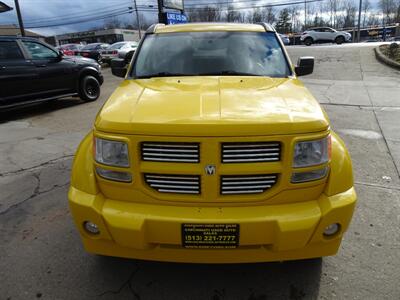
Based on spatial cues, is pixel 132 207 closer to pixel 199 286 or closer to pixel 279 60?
pixel 199 286

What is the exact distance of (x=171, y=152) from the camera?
7.23 feet

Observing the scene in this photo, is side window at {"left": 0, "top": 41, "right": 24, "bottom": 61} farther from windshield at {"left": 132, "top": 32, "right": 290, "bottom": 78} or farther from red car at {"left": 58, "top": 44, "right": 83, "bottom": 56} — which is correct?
red car at {"left": 58, "top": 44, "right": 83, "bottom": 56}

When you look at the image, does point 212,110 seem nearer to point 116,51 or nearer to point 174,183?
point 174,183

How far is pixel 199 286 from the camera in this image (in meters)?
2.63

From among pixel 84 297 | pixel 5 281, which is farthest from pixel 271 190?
pixel 5 281

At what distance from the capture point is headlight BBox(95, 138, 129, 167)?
2271 millimetres

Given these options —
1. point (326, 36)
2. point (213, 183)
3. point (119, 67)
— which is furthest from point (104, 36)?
point (213, 183)

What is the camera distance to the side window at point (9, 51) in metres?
8.01

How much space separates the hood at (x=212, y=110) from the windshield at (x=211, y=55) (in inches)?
19.5

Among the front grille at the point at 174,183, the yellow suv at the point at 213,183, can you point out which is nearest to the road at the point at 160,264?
the yellow suv at the point at 213,183

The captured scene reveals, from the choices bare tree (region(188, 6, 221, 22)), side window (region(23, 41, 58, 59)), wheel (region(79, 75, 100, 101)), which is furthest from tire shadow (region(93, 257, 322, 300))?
bare tree (region(188, 6, 221, 22))

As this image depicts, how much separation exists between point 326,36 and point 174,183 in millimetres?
40167

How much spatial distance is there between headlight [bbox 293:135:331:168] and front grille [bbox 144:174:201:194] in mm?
631

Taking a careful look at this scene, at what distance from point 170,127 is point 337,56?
743 inches
